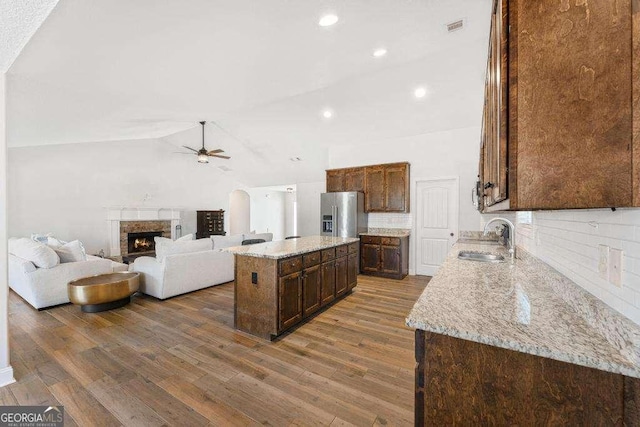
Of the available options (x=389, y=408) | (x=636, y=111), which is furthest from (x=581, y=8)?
(x=389, y=408)

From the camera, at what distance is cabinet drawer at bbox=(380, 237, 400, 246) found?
5005 mm

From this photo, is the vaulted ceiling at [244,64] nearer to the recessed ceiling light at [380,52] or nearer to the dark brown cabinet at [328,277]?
the recessed ceiling light at [380,52]

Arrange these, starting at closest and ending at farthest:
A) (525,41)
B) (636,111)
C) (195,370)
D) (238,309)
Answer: (636,111)
(525,41)
(195,370)
(238,309)

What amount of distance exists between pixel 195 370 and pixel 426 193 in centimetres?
471

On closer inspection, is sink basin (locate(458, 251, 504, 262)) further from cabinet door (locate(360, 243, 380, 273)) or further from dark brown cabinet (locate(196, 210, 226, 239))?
dark brown cabinet (locate(196, 210, 226, 239))

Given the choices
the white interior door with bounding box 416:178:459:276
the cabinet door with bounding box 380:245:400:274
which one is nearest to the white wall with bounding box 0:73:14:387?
the cabinet door with bounding box 380:245:400:274

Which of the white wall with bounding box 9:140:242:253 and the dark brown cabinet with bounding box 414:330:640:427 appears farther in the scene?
the white wall with bounding box 9:140:242:253

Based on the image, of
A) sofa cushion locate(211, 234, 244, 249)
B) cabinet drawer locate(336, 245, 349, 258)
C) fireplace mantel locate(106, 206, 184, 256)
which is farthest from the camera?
fireplace mantel locate(106, 206, 184, 256)

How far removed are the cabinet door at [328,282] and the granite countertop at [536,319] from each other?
1.88 metres

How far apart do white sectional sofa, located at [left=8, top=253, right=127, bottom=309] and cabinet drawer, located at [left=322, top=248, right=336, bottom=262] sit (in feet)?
11.2

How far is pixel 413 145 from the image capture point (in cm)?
534

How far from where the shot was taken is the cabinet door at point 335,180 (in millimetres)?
5945

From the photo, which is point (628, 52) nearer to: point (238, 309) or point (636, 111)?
point (636, 111)

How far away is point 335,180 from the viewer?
6020 mm
